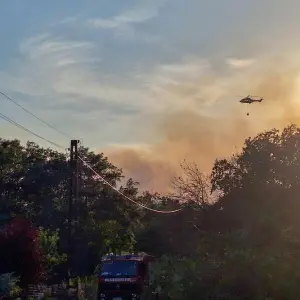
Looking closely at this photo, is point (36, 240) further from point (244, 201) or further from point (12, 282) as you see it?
point (244, 201)

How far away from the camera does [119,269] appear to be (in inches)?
1190

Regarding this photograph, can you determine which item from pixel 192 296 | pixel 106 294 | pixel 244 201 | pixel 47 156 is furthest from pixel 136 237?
pixel 192 296

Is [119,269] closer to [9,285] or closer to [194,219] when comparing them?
[9,285]

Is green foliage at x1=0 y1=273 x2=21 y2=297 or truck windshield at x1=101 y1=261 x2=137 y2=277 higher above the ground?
truck windshield at x1=101 y1=261 x2=137 y2=277

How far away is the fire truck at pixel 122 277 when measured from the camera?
29719 mm

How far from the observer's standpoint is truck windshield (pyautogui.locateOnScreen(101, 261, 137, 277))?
30.0 metres

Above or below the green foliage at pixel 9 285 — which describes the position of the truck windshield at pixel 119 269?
above

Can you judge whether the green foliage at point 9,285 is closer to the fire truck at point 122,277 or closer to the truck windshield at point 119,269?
the fire truck at point 122,277

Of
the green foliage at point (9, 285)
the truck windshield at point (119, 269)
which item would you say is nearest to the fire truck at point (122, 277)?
the truck windshield at point (119, 269)

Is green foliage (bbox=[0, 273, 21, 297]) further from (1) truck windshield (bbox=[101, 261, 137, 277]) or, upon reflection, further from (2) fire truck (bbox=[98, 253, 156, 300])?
(1) truck windshield (bbox=[101, 261, 137, 277])

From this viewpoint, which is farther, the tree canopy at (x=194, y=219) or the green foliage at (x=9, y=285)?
the green foliage at (x=9, y=285)

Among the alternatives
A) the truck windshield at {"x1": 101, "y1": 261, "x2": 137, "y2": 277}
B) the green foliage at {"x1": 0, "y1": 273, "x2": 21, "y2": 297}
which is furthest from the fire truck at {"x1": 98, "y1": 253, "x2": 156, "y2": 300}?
the green foliage at {"x1": 0, "y1": 273, "x2": 21, "y2": 297}

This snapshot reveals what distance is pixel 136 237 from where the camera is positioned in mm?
60875

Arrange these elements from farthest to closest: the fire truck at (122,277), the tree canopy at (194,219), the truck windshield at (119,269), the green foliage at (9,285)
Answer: the truck windshield at (119,269)
the fire truck at (122,277)
the green foliage at (9,285)
the tree canopy at (194,219)
